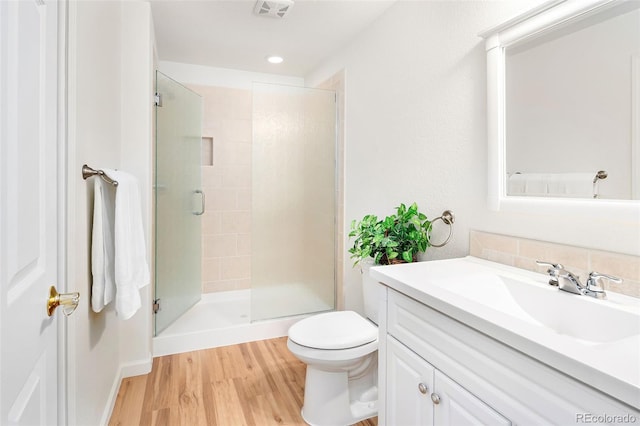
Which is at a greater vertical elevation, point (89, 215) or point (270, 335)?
point (89, 215)

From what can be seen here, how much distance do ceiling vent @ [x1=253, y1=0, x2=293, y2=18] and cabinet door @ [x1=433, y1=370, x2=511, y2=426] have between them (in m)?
2.14

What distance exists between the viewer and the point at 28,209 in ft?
2.64

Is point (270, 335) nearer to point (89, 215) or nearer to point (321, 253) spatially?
point (321, 253)

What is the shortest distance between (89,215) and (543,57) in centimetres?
188

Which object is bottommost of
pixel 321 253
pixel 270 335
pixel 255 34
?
pixel 270 335

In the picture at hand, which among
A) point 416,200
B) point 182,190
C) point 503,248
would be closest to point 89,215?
point 182,190

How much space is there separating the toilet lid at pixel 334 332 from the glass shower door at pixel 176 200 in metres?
1.24

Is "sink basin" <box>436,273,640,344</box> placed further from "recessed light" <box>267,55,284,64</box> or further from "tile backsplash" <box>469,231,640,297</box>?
"recessed light" <box>267,55,284,64</box>

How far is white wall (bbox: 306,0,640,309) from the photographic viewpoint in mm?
1334

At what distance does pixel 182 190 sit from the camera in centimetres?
277

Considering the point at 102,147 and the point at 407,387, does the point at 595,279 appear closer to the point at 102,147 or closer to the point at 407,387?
the point at 407,387

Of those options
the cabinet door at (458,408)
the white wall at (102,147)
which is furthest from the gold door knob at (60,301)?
the cabinet door at (458,408)

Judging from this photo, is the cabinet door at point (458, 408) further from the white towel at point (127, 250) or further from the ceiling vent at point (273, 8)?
the ceiling vent at point (273, 8)

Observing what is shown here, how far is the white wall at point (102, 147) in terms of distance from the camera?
1.17 m
